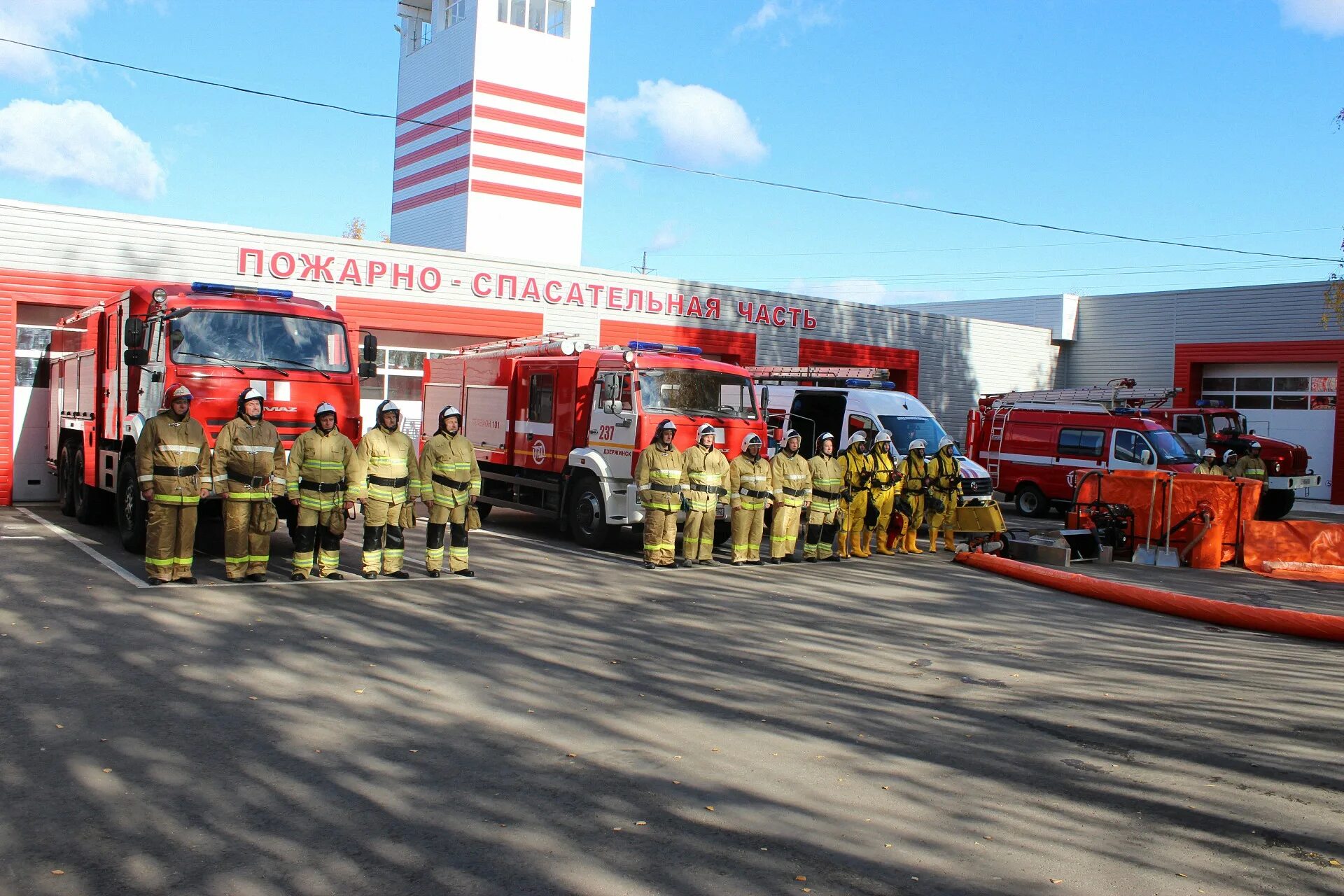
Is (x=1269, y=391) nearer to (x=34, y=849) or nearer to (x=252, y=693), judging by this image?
(x=252, y=693)

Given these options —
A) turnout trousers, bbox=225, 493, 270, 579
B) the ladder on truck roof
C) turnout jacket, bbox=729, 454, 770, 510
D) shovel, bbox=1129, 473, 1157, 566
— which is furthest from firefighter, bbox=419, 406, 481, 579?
shovel, bbox=1129, 473, 1157, 566

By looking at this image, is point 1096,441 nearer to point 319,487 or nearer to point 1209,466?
point 1209,466

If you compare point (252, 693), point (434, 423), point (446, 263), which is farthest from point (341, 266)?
point (252, 693)

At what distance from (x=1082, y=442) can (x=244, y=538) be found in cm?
1612

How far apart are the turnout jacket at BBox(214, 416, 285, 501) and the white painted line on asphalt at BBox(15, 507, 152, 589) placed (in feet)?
3.78

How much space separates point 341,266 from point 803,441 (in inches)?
368

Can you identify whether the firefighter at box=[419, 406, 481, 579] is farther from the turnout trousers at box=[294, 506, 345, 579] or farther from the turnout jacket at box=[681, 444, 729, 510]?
the turnout jacket at box=[681, 444, 729, 510]

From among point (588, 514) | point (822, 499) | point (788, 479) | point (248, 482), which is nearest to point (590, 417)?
point (588, 514)

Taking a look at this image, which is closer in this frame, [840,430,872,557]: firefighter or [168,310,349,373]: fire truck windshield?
[168,310,349,373]: fire truck windshield

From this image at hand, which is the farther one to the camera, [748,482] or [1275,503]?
[1275,503]

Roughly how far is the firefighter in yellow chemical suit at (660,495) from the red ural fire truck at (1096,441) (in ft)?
34.2

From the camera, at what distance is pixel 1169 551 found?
1541cm

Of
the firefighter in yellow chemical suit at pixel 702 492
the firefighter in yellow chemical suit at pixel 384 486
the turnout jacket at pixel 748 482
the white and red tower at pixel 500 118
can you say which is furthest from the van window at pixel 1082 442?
the white and red tower at pixel 500 118

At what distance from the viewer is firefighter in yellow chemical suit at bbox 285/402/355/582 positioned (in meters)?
10.8
